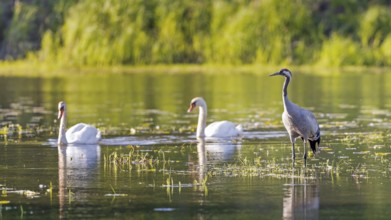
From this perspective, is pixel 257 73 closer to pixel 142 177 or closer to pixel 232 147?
pixel 232 147

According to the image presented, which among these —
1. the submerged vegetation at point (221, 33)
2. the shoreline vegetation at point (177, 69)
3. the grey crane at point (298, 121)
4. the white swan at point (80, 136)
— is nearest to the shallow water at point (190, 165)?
the white swan at point (80, 136)

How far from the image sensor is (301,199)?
15516 mm

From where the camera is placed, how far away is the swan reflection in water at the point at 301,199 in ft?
47.2

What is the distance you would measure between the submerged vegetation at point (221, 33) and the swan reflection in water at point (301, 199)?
47.9 meters

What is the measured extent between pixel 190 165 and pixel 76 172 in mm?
2061

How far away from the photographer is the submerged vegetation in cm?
6631

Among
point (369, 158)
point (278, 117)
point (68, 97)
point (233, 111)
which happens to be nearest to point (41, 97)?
point (68, 97)

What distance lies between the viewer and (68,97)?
138 ft

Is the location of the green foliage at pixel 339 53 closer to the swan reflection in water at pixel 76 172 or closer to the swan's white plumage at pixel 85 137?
the swan's white plumage at pixel 85 137

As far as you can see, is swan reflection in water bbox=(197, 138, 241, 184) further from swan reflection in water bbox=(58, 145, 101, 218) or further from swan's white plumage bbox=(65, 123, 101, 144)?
swan's white plumage bbox=(65, 123, 101, 144)

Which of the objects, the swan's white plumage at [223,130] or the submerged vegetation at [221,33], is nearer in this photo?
the swan's white plumage at [223,130]

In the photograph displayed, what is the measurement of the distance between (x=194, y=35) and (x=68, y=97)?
29.4m

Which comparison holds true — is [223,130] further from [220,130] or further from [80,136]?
[80,136]

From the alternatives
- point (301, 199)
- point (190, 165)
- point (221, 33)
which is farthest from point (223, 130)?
point (221, 33)
